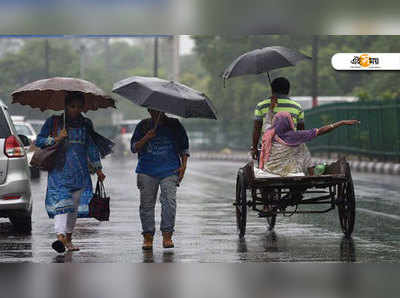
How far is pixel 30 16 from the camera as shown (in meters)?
15.9

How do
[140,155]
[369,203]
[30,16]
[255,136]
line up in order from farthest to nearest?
[369,203] → [30,16] → [255,136] → [140,155]

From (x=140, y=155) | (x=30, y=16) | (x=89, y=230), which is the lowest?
(x=89, y=230)

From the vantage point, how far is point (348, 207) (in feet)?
40.2

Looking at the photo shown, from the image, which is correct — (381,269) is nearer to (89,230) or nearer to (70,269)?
(70,269)

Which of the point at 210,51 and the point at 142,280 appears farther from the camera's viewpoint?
the point at 210,51

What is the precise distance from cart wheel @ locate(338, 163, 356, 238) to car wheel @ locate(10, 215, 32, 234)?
3.78 meters

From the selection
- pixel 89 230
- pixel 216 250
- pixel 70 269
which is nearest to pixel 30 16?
pixel 89 230

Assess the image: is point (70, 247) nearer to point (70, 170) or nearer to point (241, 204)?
point (70, 170)

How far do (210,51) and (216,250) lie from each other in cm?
5571

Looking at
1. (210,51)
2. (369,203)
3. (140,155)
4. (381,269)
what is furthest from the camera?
(210,51)

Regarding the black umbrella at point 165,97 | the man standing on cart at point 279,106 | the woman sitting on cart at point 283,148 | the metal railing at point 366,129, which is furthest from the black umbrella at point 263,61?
the metal railing at point 366,129

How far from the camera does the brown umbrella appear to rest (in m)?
11.0

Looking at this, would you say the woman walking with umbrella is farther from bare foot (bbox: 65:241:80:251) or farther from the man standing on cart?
the man standing on cart

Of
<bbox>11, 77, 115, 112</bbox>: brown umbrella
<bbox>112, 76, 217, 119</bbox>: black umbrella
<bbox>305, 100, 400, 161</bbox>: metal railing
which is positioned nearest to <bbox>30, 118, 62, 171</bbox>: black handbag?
<bbox>11, 77, 115, 112</bbox>: brown umbrella
